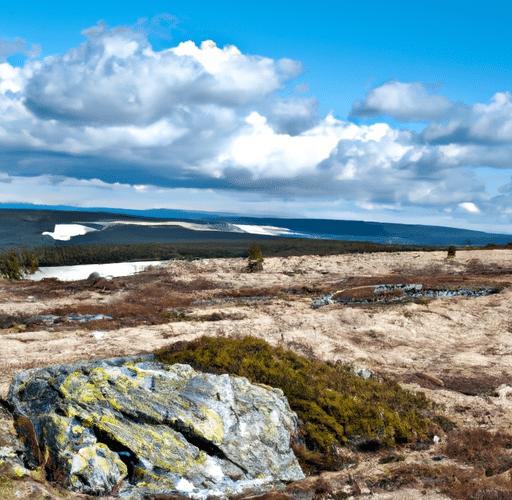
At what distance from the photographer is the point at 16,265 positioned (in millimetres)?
57688

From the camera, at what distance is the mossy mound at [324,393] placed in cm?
1391

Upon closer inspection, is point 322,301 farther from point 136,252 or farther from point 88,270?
point 136,252

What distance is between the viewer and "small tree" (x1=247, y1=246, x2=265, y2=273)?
58.6 meters

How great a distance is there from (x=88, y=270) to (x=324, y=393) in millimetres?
61365

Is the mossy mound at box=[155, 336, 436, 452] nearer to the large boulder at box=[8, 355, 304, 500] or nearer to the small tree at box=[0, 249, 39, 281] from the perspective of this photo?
the large boulder at box=[8, 355, 304, 500]

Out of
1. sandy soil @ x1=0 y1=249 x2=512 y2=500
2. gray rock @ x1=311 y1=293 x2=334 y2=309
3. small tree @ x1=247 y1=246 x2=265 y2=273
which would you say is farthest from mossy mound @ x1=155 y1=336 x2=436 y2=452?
small tree @ x1=247 y1=246 x2=265 y2=273

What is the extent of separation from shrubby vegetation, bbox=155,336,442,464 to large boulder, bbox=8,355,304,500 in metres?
1.29

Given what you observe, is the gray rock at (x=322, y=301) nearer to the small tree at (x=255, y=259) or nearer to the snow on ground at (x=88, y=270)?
the small tree at (x=255, y=259)

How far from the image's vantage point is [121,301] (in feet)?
132

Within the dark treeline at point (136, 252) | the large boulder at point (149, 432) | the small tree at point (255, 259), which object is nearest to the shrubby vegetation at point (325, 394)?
the large boulder at point (149, 432)

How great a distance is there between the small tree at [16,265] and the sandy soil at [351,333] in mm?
8169

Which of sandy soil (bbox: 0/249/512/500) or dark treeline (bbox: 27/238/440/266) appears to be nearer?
sandy soil (bbox: 0/249/512/500)

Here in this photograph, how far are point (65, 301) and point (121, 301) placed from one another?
5408 mm

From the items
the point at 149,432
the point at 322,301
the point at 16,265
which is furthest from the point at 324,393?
the point at 16,265
